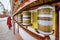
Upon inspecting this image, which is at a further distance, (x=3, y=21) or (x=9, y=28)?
(x=3, y=21)

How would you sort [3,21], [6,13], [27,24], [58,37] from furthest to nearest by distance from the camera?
[3,21] < [6,13] < [27,24] < [58,37]

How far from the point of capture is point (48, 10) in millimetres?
412

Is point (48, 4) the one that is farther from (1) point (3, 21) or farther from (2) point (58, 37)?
(1) point (3, 21)

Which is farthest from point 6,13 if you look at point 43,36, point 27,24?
point 43,36

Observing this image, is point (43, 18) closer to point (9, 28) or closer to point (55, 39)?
point (55, 39)

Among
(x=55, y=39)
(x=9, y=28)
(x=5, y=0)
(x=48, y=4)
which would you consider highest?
(x=5, y=0)

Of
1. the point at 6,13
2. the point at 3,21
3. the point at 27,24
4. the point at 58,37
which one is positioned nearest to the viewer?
the point at 58,37

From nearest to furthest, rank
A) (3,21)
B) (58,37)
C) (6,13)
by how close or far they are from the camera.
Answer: (58,37), (6,13), (3,21)

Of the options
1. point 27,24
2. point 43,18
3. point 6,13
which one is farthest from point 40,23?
point 6,13

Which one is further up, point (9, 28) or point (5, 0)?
point (5, 0)

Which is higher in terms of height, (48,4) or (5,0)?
(5,0)

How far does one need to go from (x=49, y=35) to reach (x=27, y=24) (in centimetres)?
30

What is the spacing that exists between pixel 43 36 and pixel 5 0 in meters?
1.76

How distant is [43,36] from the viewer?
0.44m
